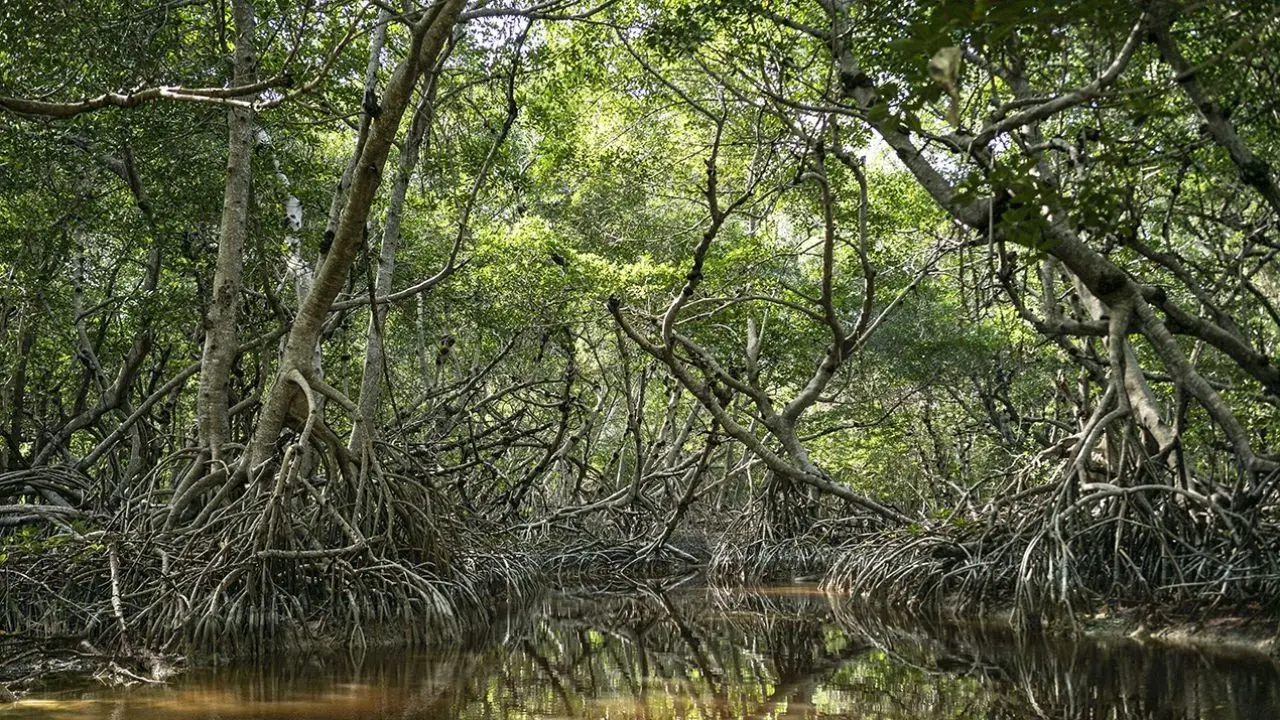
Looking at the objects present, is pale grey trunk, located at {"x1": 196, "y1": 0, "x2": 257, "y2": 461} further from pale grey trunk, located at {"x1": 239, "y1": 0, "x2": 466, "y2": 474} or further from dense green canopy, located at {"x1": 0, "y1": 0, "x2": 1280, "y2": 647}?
pale grey trunk, located at {"x1": 239, "y1": 0, "x2": 466, "y2": 474}

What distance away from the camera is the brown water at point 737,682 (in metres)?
4.07

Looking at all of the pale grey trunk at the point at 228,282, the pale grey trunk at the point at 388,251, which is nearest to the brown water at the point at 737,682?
the pale grey trunk at the point at 228,282

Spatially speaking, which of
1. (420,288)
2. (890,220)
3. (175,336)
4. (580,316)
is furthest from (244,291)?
(890,220)

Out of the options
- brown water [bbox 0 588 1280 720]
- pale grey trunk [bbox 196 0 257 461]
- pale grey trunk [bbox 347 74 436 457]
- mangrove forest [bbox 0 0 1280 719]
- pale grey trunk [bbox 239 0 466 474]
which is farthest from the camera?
pale grey trunk [bbox 347 74 436 457]

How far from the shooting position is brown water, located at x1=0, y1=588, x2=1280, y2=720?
4.07 metres

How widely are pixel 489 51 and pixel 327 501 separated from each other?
14.0 feet

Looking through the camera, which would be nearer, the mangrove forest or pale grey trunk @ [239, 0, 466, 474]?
pale grey trunk @ [239, 0, 466, 474]

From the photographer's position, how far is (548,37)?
36.9ft

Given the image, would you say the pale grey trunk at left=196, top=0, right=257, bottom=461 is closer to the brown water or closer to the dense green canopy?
the dense green canopy

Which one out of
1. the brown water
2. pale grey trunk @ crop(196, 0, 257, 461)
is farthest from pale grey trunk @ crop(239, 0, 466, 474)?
the brown water

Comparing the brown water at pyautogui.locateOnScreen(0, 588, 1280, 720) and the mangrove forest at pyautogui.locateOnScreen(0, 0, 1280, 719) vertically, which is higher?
the mangrove forest at pyautogui.locateOnScreen(0, 0, 1280, 719)

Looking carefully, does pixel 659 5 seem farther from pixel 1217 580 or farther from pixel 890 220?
pixel 1217 580

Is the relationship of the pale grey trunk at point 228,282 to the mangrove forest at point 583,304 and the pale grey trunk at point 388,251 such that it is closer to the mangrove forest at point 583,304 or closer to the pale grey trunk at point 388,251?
the mangrove forest at point 583,304

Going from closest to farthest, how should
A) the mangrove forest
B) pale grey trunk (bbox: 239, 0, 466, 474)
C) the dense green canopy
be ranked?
pale grey trunk (bbox: 239, 0, 466, 474)
the mangrove forest
the dense green canopy
